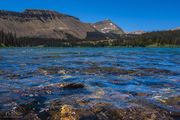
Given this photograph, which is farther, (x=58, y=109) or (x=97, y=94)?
(x=97, y=94)

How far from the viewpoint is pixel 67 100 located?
13383 millimetres

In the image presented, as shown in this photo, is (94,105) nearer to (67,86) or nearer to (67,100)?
(67,100)

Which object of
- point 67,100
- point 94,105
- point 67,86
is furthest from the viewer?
point 67,86

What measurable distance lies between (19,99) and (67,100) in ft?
6.09

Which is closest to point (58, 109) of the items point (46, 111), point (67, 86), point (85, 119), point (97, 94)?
point (46, 111)

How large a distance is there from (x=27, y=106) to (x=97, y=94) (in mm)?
4100

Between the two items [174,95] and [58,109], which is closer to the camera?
[58,109]

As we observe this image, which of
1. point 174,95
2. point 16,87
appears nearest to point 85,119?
point 174,95

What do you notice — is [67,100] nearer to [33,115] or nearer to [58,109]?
[58,109]

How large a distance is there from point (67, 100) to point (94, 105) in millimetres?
1392

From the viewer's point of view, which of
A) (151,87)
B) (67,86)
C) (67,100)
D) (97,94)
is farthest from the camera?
(151,87)

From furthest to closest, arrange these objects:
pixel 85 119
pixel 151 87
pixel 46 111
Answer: pixel 151 87 → pixel 46 111 → pixel 85 119

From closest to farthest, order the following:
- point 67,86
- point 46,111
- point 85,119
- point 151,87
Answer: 1. point 85,119
2. point 46,111
3. point 67,86
4. point 151,87

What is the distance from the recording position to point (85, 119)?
10.6 metres
